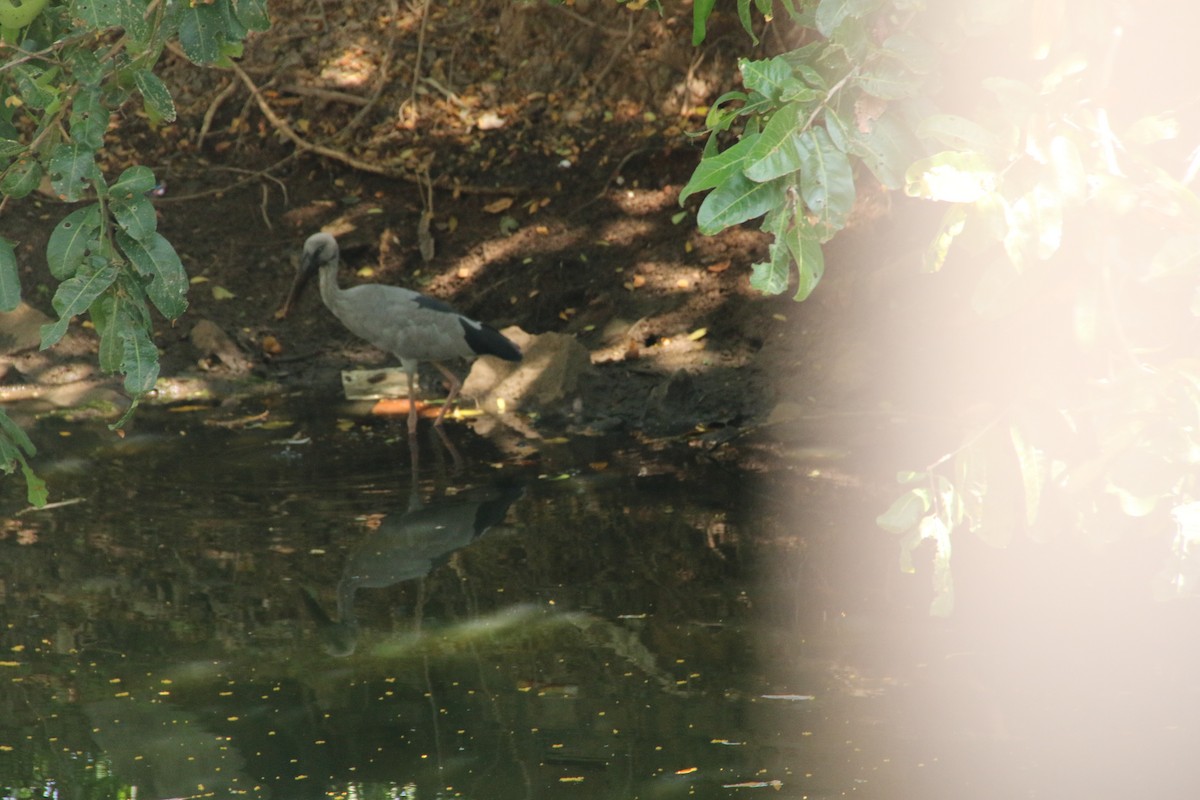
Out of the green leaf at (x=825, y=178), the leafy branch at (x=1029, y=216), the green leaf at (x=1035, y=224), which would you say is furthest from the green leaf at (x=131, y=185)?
the green leaf at (x=1035, y=224)

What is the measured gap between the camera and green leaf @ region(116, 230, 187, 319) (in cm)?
233

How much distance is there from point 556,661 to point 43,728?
4.21ft

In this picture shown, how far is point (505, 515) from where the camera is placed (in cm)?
502

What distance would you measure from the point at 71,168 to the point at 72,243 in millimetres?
125

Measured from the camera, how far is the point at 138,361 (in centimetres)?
233

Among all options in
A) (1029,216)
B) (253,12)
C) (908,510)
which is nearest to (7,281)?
(253,12)

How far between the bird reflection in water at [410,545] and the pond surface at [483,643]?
0.05 ft

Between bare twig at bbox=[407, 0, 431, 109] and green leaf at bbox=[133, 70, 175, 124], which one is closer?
green leaf at bbox=[133, 70, 175, 124]

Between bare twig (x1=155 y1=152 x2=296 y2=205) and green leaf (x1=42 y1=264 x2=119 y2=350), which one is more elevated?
bare twig (x1=155 y1=152 x2=296 y2=205)

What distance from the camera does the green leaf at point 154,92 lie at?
2.39 metres

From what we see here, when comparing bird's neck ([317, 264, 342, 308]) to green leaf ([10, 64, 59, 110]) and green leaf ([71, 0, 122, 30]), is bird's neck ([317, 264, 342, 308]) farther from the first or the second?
green leaf ([71, 0, 122, 30])

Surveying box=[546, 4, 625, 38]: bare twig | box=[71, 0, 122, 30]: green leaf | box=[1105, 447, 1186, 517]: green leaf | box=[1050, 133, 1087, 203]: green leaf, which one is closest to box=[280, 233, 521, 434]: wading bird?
box=[546, 4, 625, 38]: bare twig

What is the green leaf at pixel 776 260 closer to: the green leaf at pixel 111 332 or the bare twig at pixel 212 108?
the green leaf at pixel 111 332

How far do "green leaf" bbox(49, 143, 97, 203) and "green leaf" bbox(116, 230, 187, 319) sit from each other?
0.35ft
